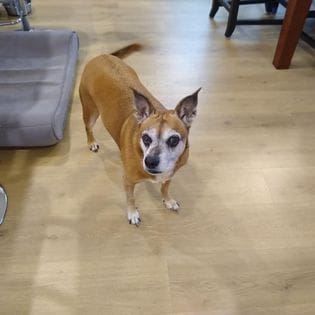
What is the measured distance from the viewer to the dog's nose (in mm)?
1108


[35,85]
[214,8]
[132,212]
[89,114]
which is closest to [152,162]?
[132,212]

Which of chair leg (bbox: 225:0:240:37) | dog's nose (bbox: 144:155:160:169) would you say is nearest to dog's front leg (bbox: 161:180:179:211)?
dog's nose (bbox: 144:155:160:169)

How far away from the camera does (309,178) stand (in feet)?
5.61

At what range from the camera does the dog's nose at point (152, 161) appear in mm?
1108

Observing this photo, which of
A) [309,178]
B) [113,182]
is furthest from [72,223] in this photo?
[309,178]

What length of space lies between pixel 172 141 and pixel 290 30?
1.65 m

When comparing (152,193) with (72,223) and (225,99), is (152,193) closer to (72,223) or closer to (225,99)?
(72,223)

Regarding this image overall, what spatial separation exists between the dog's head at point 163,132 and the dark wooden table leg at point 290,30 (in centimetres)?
151

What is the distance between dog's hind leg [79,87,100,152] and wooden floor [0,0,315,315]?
0.18 feet

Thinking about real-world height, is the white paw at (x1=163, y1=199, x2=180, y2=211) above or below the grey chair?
below

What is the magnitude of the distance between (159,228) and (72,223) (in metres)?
0.39

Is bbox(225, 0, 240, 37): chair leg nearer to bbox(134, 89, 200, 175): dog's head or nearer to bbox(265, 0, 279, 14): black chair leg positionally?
bbox(265, 0, 279, 14): black chair leg

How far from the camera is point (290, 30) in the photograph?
2.29m

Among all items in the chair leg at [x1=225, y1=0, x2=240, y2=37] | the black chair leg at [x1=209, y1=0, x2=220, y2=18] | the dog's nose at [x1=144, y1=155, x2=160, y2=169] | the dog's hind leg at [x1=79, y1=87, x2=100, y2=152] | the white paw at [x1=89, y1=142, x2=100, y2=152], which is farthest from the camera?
the black chair leg at [x1=209, y1=0, x2=220, y2=18]
